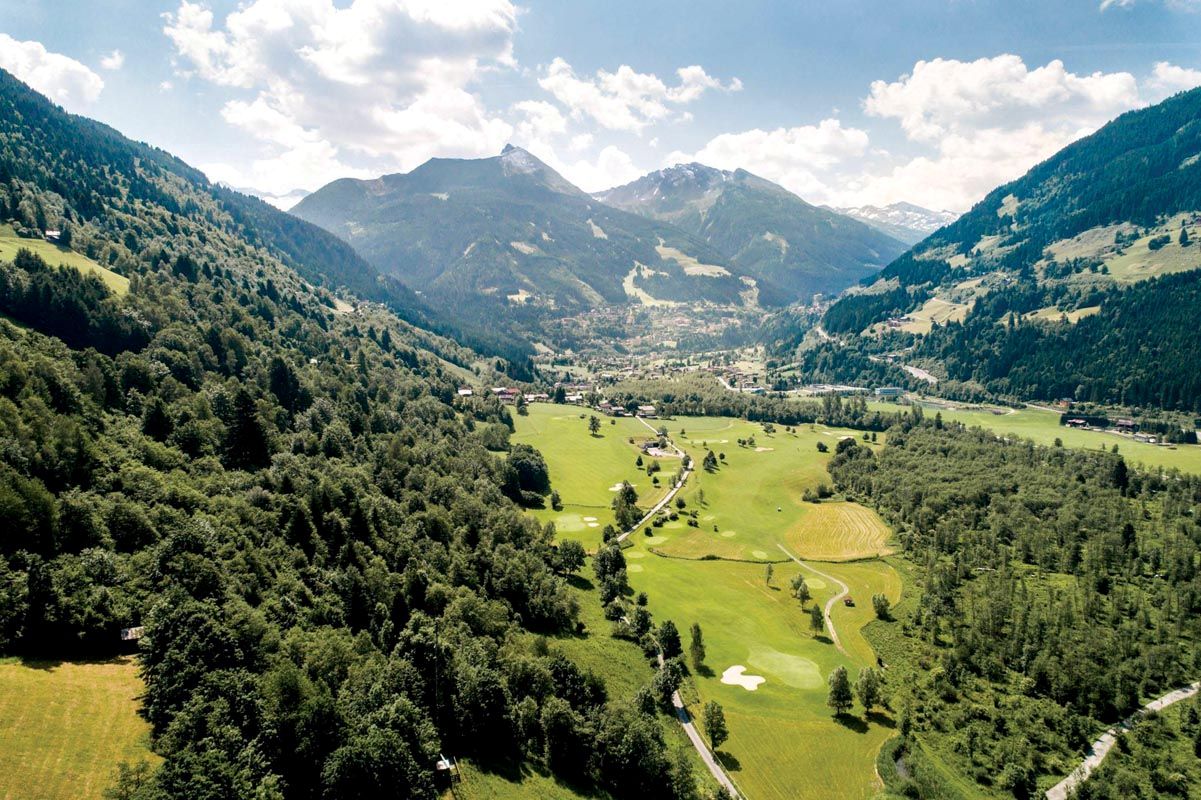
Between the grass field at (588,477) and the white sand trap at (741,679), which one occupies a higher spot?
the grass field at (588,477)

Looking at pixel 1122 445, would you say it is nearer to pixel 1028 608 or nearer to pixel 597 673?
pixel 1028 608

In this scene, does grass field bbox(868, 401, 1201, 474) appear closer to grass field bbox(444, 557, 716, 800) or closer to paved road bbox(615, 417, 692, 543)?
paved road bbox(615, 417, 692, 543)

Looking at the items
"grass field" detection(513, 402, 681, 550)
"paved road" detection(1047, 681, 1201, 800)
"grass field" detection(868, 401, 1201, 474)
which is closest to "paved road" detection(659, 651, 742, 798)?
"paved road" detection(1047, 681, 1201, 800)

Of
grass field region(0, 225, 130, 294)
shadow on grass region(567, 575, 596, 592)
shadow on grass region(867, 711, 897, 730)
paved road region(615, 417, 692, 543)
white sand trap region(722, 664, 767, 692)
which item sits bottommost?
white sand trap region(722, 664, 767, 692)

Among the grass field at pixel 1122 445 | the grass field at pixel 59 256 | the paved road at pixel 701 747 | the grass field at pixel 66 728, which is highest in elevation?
the grass field at pixel 59 256

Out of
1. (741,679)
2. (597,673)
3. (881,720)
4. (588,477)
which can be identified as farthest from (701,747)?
(588,477)

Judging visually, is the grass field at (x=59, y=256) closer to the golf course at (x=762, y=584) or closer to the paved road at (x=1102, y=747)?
the golf course at (x=762, y=584)

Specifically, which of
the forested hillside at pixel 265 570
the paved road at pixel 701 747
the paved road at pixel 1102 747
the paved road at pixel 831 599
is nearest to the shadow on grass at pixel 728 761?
the paved road at pixel 701 747

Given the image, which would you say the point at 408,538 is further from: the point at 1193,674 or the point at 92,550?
the point at 1193,674
